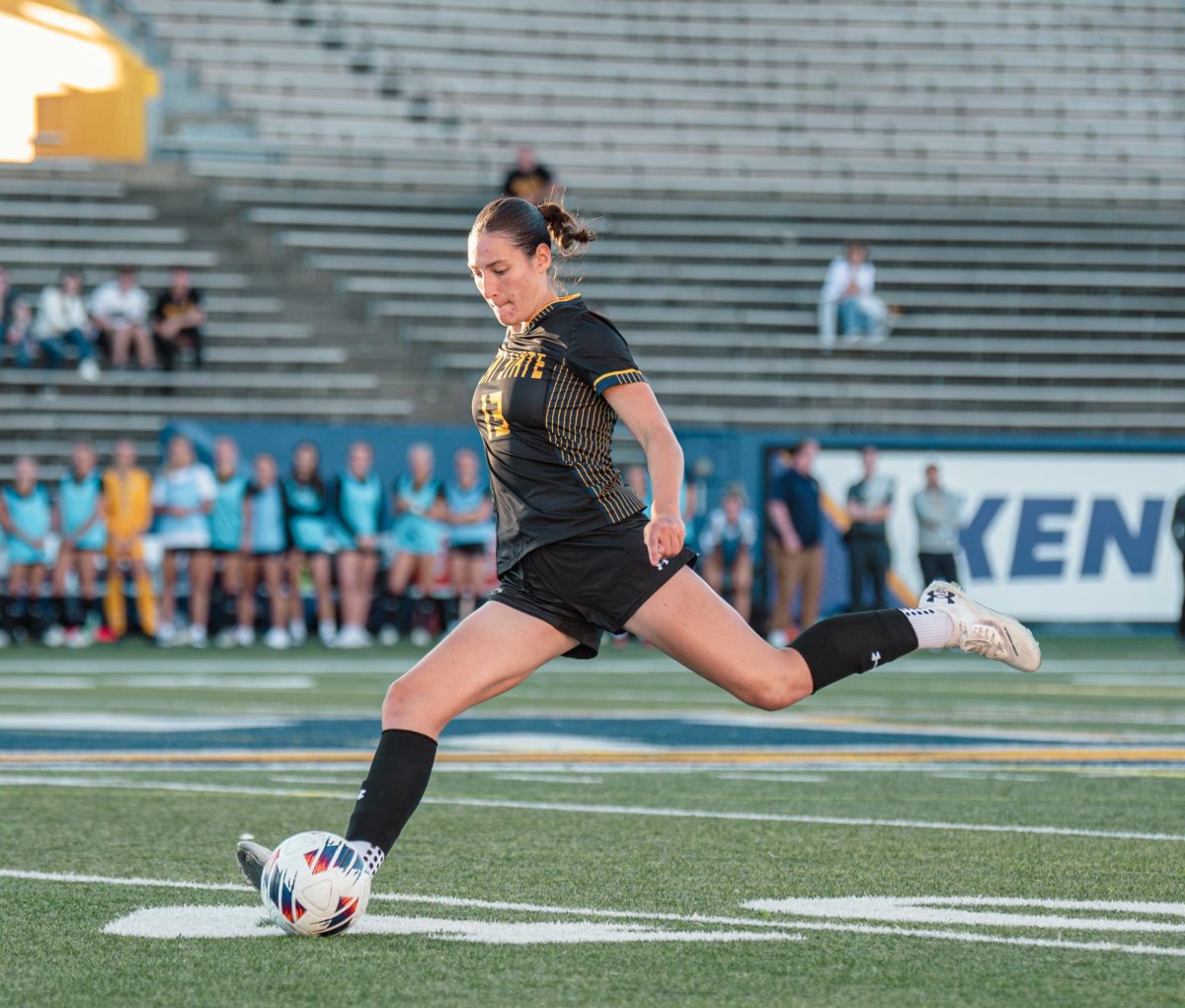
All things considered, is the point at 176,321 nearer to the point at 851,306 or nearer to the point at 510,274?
the point at 851,306

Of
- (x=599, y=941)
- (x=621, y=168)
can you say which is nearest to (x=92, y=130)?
(x=621, y=168)

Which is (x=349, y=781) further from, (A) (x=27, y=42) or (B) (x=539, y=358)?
(A) (x=27, y=42)

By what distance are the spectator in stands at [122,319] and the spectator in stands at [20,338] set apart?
67cm

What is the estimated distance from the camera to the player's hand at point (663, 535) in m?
5.06

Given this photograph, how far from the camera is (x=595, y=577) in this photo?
531 cm

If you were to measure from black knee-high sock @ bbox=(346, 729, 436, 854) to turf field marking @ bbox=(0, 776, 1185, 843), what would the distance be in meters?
2.20

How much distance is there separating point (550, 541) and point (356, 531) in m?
14.6

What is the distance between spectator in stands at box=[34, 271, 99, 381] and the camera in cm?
2245

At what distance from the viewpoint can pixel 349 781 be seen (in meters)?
8.42

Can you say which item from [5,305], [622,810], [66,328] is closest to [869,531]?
[66,328]

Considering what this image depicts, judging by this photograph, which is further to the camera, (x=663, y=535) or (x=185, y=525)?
(x=185, y=525)

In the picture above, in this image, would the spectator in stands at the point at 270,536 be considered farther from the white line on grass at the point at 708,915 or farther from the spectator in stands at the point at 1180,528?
the white line on grass at the point at 708,915

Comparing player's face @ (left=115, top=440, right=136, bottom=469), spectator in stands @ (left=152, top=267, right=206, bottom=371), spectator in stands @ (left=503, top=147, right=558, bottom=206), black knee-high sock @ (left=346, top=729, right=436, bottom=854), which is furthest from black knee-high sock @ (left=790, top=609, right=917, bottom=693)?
spectator in stands @ (left=503, top=147, right=558, bottom=206)

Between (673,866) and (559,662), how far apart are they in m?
11.9
